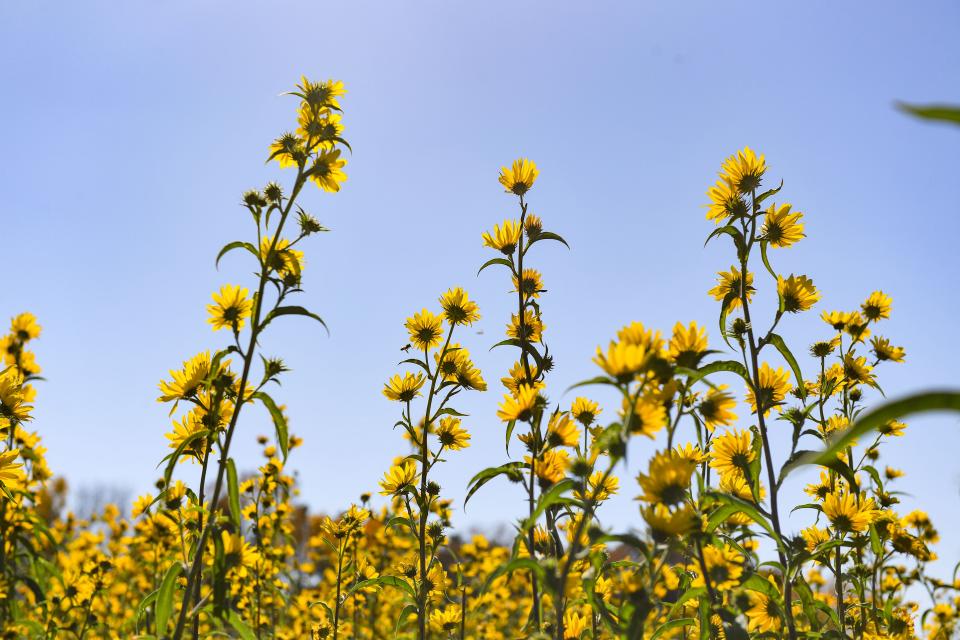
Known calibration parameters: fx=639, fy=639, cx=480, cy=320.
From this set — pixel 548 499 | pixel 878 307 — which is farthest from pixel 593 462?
pixel 878 307

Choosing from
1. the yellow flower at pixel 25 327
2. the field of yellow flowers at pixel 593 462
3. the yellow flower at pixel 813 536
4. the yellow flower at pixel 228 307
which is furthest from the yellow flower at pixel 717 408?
the yellow flower at pixel 25 327

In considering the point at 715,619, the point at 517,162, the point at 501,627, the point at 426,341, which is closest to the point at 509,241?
the point at 517,162

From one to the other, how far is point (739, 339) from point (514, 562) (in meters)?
1.38

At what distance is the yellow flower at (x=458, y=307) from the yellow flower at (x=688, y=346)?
1.71 m

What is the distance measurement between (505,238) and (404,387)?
3.35 feet

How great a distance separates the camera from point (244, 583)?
5.80 meters

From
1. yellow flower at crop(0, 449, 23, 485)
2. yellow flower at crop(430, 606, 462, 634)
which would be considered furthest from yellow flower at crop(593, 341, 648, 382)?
yellow flower at crop(430, 606, 462, 634)

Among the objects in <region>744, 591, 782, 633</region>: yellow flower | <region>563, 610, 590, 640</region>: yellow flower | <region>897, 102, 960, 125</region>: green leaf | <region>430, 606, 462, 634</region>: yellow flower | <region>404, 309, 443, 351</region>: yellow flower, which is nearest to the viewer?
<region>897, 102, 960, 125</region>: green leaf

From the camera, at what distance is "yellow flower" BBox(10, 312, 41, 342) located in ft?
15.6

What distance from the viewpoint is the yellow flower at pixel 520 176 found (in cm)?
325

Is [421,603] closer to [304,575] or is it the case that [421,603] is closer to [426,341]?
[426,341]

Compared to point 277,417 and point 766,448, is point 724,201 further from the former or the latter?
point 277,417

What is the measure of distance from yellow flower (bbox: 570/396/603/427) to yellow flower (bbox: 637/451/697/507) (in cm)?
130

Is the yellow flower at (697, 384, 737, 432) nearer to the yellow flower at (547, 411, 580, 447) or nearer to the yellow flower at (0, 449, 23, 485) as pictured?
the yellow flower at (547, 411, 580, 447)
